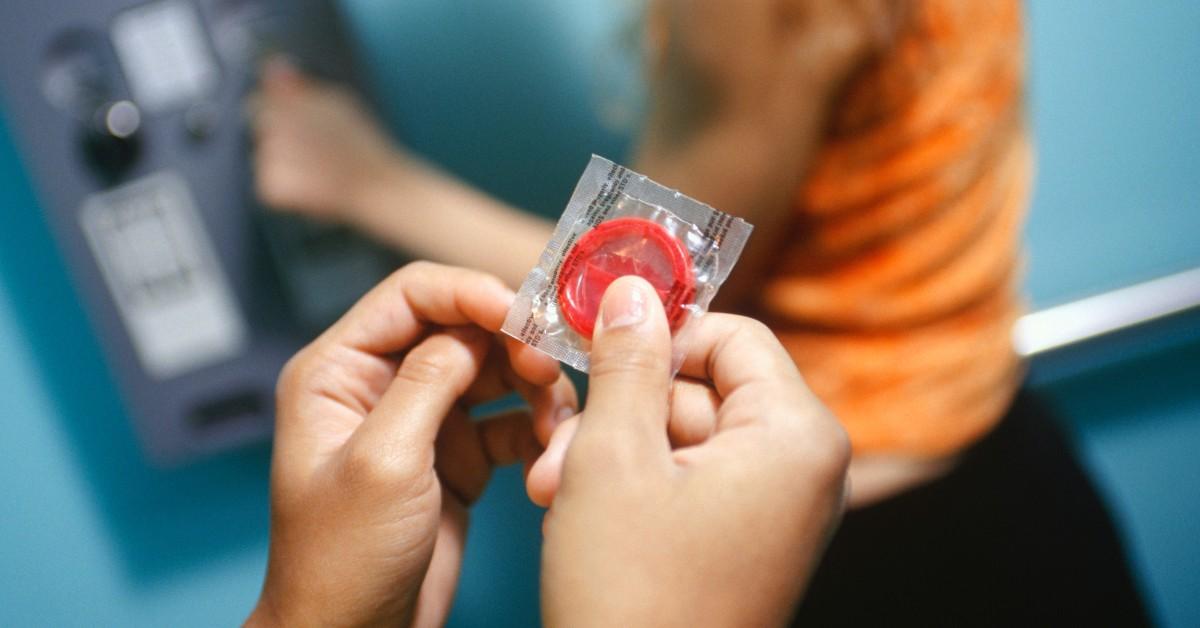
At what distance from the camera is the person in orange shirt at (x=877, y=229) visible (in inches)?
23.6

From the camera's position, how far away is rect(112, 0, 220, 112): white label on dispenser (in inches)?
25.9

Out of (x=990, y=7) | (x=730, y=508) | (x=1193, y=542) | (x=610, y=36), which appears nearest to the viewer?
(x=730, y=508)

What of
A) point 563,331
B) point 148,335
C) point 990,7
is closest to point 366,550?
point 563,331

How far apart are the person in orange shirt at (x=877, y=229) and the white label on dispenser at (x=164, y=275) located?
8cm

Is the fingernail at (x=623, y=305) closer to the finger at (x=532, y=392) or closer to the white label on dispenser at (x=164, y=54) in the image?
the finger at (x=532, y=392)

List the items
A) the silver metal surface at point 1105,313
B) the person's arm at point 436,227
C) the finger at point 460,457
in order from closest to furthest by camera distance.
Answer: the finger at point 460,457 < the person's arm at point 436,227 < the silver metal surface at point 1105,313

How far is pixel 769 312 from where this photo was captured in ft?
2.31

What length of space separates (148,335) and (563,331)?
447 mm

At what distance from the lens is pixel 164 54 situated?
26.2 inches

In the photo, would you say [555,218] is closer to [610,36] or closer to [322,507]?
[610,36]

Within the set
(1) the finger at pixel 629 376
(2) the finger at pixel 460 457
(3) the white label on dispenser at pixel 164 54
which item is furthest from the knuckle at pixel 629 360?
(3) the white label on dispenser at pixel 164 54

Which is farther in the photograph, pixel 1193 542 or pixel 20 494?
pixel 1193 542

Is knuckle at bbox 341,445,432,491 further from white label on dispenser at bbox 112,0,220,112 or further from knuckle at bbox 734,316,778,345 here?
white label on dispenser at bbox 112,0,220,112

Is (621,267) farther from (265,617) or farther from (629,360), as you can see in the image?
(265,617)
